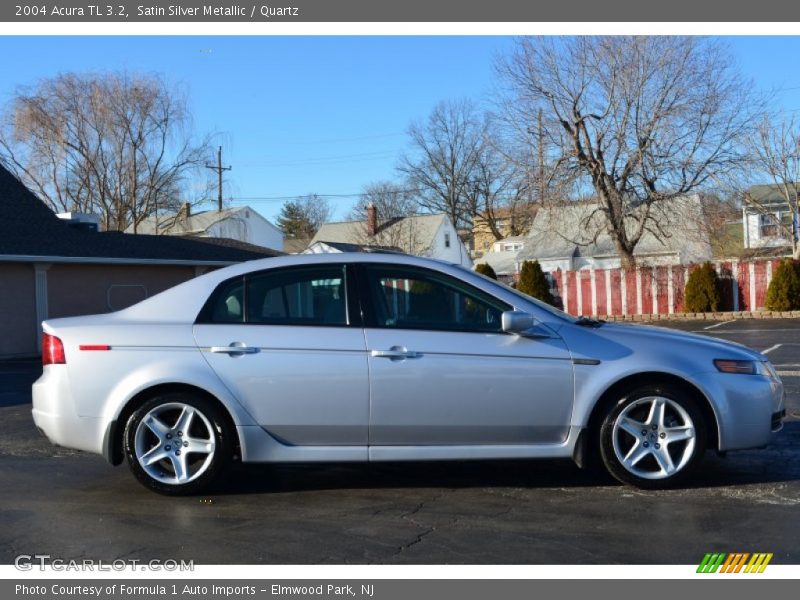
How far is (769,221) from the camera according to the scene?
142 ft

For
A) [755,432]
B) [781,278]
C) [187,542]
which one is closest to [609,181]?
[781,278]

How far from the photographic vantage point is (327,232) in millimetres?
63531

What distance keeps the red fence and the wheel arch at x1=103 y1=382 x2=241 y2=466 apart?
88.4ft

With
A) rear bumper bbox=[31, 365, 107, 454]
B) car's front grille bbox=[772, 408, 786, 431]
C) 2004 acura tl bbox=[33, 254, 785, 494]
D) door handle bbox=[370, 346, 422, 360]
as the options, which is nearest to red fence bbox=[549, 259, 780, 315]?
car's front grille bbox=[772, 408, 786, 431]

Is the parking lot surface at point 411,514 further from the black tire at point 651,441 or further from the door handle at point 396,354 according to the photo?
the door handle at point 396,354

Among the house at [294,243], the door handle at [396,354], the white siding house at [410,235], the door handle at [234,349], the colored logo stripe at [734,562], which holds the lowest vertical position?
the colored logo stripe at [734,562]

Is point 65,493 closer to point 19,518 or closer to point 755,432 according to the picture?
point 19,518

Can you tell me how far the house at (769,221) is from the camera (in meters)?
41.2

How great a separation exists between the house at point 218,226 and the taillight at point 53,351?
120ft

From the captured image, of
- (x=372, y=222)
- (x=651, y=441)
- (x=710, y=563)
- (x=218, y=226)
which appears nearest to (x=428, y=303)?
(x=651, y=441)

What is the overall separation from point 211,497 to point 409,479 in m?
1.44

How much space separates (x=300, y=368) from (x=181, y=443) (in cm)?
99

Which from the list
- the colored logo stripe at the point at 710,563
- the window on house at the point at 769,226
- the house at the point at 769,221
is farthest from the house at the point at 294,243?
the colored logo stripe at the point at 710,563

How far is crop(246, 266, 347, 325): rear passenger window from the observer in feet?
19.6
